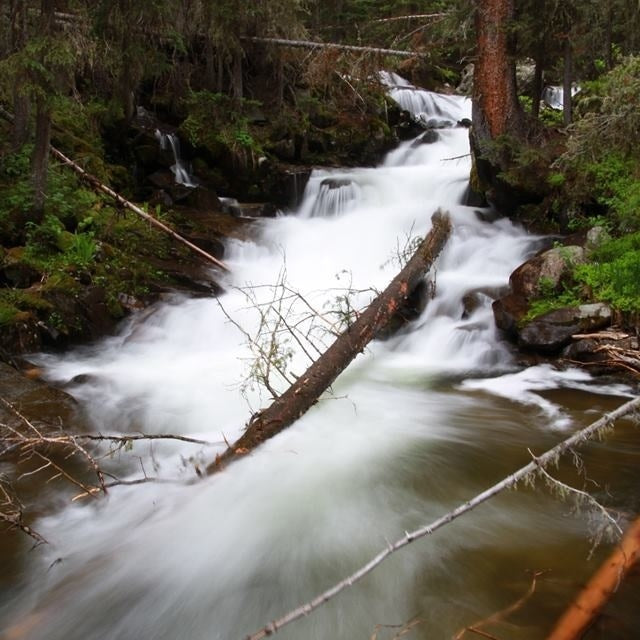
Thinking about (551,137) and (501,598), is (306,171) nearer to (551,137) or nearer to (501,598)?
(551,137)

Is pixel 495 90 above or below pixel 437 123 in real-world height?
→ above

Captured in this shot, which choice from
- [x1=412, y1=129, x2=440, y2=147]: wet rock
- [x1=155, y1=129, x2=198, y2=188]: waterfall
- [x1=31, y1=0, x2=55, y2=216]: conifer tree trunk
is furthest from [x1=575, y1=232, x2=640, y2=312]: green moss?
[x1=412, y1=129, x2=440, y2=147]: wet rock

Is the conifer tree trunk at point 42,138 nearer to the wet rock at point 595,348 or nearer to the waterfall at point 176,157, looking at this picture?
the waterfall at point 176,157

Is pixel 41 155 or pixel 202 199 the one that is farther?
pixel 202 199

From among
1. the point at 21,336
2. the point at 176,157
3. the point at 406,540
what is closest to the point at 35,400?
the point at 21,336

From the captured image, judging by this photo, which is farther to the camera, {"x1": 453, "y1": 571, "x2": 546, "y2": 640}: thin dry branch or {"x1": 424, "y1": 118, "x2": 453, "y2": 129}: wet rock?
{"x1": 424, "y1": 118, "x2": 453, "y2": 129}: wet rock

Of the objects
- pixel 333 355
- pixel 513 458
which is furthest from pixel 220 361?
pixel 513 458

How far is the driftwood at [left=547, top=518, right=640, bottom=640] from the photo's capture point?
2.70 m

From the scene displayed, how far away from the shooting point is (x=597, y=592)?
293 centimetres

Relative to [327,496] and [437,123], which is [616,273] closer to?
[327,496]

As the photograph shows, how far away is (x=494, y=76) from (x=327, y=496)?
356 inches

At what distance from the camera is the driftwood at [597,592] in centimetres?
270

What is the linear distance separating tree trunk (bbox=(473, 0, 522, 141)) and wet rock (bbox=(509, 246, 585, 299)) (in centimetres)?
338

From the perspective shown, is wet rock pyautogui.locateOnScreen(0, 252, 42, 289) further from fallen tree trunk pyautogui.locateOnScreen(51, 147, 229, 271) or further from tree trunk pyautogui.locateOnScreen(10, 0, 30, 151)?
tree trunk pyautogui.locateOnScreen(10, 0, 30, 151)
